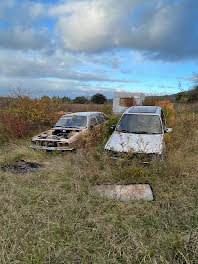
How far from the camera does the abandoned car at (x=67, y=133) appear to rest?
6.61 m

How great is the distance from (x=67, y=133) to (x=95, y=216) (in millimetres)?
4681

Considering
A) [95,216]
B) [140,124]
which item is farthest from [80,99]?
[95,216]

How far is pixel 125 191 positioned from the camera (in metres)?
4.07

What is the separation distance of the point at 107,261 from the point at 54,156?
14.6 ft

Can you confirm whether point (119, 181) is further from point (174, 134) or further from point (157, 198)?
point (174, 134)

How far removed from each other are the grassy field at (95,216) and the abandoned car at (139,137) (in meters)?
0.33

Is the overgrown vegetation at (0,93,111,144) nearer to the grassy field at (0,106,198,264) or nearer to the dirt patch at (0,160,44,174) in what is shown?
the dirt patch at (0,160,44,174)

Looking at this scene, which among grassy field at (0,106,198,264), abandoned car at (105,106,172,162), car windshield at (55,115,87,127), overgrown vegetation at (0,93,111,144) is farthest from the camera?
overgrown vegetation at (0,93,111,144)

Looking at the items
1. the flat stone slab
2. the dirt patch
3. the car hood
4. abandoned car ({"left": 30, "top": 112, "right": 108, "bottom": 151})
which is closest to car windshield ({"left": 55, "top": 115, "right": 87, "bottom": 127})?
abandoned car ({"left": 30, "top": 112, "right": 108, "bottom": 151})

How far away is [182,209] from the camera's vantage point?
11.4 feet

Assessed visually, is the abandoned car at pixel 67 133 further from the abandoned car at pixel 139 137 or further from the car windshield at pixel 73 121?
the abandoned car at pixel 139 137

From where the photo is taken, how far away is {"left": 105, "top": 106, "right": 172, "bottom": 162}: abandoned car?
5.00 m

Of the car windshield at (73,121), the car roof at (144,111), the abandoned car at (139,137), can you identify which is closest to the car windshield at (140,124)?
the abandoned car at (139,137)

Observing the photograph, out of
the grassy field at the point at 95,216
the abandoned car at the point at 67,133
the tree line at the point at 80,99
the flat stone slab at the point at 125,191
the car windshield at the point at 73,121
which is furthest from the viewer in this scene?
the tree line at the point at 80,99
